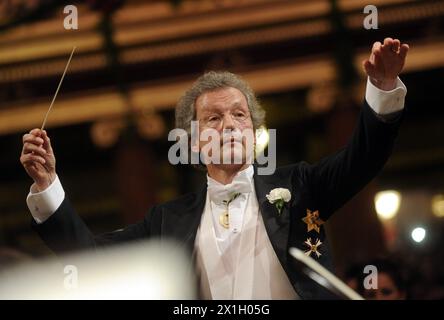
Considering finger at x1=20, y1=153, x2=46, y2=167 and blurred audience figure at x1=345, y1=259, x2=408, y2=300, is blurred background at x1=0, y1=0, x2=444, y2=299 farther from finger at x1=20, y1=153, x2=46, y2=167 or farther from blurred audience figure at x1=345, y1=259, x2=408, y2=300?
finger at x1=20, y1=153, x2=46, y2=167

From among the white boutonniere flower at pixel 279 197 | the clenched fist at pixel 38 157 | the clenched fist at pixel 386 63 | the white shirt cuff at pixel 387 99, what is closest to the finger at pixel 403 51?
the clenched fist at pixel 386 63

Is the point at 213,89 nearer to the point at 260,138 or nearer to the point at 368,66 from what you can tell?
the point at 260,138

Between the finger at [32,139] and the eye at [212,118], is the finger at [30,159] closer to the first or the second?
the finger at [32,139]

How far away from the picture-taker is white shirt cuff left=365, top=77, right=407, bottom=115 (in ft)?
6.70

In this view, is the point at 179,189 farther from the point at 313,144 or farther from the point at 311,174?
the point at 311,174

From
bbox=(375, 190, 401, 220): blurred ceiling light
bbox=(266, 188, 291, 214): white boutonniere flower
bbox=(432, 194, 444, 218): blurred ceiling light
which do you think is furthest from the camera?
bbox=(432, 194, 444, 218): blurred ceiling light

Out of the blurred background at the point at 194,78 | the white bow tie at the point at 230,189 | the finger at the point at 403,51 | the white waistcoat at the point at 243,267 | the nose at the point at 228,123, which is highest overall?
the blurred background at the point at 194,78

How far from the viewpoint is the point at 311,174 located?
226 centimetres

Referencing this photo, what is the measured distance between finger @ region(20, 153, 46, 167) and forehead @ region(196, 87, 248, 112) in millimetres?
547

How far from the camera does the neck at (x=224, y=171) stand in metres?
2.36

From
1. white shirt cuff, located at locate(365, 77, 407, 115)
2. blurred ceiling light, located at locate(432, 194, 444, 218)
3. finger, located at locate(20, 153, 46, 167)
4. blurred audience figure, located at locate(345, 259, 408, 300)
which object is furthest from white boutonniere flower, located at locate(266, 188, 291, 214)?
blurred ceiling light, located at locate(432, 194, 444, 218)

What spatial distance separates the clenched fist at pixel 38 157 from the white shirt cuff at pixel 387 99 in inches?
34.1

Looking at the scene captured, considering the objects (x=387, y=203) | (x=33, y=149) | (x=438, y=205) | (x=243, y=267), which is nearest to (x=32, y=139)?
(x=33, y=149)

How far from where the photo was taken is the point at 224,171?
2387 mm
